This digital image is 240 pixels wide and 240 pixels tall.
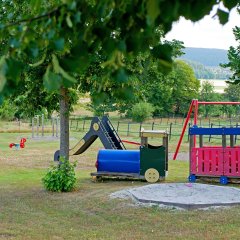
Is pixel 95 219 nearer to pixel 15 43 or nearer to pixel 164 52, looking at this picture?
pixel 164 52

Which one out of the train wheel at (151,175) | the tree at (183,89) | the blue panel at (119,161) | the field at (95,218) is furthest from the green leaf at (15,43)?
the tree at (183,89)

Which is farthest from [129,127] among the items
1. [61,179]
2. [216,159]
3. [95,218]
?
[95,218]

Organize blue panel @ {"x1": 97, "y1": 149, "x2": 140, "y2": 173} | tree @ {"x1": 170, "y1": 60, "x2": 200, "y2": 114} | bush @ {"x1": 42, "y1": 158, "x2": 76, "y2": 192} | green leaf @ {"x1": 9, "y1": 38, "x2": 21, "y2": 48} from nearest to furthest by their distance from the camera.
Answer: green leaf @ {"x1": 9, "y1": 38, "x2": 21, "y2": 48} < bush @ {"x1": 42, "y1": 158, "x2": 76, "y2": 192} < blue panel @ {"x1": 97, "y1": 149, "x2": 140, "y2": 173} < tree @ {"x1": 170, "y1": 60, "x2": 200, "y2": 114}

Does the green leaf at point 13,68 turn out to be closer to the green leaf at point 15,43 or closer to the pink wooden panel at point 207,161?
Result: the green leaf at point 15,43

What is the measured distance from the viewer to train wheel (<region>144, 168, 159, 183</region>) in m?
13.9

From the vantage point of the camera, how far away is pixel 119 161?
1431 cm

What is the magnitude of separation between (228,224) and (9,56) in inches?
266

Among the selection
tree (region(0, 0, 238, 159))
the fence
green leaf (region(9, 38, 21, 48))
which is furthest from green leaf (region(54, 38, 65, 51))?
the fence

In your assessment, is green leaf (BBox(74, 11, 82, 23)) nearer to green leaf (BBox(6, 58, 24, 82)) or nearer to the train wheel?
green leaf (BBox(6, 58, 24, 82))

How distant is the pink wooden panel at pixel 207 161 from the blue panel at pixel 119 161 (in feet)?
5.12

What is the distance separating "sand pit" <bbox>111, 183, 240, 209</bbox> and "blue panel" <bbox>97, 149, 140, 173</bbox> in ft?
10.5

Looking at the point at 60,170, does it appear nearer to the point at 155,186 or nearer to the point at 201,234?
the point at 155,186

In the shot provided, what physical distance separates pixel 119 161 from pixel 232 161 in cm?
308

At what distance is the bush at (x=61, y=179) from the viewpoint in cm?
1191
